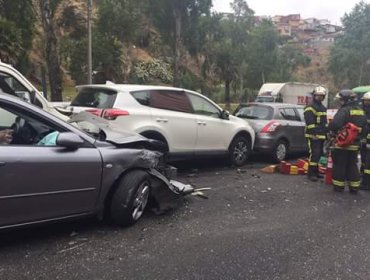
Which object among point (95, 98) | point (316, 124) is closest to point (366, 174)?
point (316, 124)

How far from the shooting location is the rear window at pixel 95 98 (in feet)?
23.8

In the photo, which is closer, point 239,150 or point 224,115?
point 224,115

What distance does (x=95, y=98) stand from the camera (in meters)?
7.50

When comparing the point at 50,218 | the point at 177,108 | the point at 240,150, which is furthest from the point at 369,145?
the point at 50,218

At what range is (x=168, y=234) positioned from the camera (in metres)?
4.86

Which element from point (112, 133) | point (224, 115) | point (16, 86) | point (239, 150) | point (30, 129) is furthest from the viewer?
point (239, 150)

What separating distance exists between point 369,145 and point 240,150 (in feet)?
8.91

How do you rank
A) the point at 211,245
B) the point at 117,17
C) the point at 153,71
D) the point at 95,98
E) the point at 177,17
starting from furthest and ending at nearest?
1. the point at 153,71
2. the point at 177,17
3. the point at 117,17
4. the point at 95,98
5. the point at 211,245

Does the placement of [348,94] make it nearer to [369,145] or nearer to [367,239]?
[369,145]

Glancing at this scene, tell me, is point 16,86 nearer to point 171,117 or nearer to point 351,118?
point 171,117

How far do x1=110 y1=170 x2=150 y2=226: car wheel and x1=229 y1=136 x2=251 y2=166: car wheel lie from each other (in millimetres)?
4343

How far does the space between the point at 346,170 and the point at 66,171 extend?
4921 mm

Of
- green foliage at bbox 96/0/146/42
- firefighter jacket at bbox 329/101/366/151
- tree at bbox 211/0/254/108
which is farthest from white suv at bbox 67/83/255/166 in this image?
tree at bbox 211/0/254/108

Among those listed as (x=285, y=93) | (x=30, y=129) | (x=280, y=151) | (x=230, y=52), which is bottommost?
(x=280, y=151)
